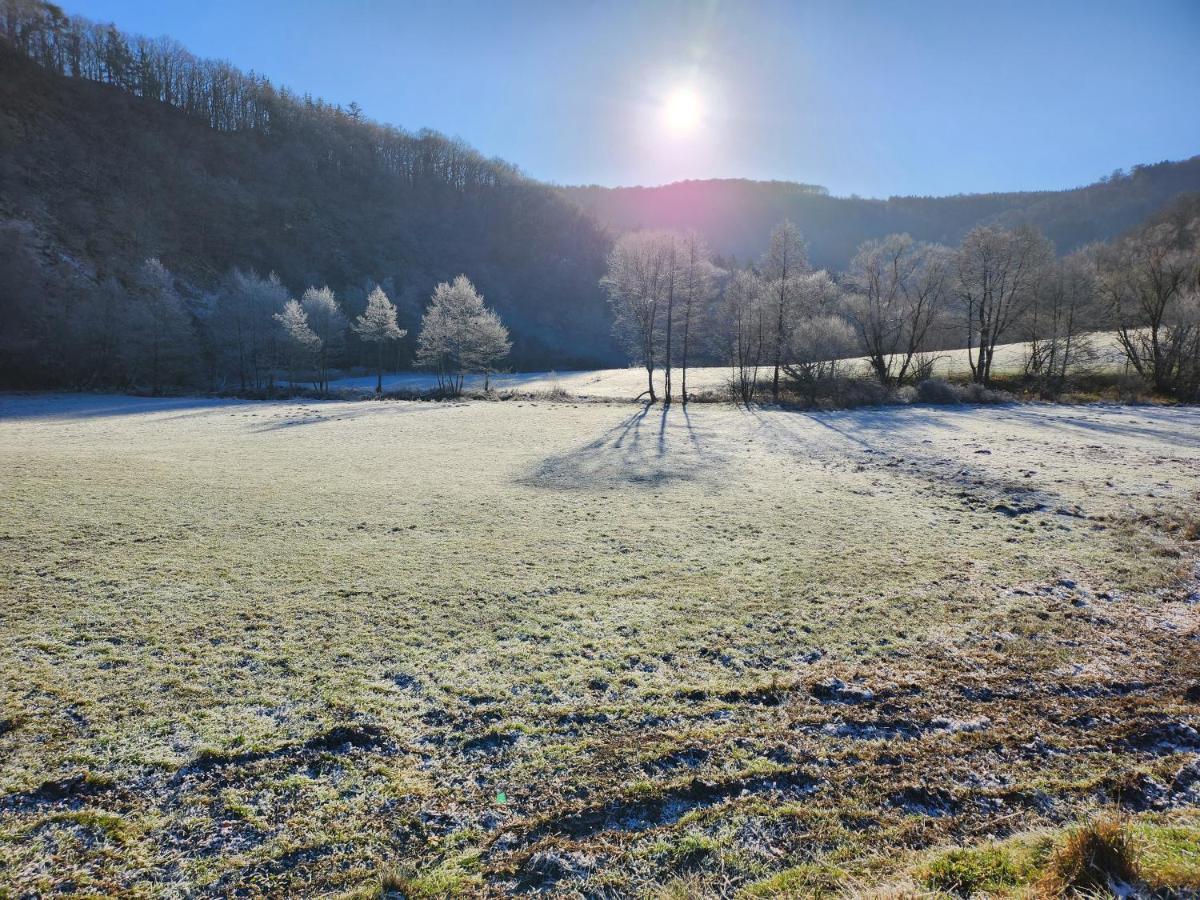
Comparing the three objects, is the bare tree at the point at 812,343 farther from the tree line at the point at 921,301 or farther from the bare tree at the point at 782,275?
the bare tree at the point at 782,275

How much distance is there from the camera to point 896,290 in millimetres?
44094

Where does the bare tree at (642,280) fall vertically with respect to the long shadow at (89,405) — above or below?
above

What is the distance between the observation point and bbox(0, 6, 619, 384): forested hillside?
64.1 metres

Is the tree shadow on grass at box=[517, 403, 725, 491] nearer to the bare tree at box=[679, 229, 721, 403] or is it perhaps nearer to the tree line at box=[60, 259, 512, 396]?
the bare tree at box=[679, 229, 721, 403]

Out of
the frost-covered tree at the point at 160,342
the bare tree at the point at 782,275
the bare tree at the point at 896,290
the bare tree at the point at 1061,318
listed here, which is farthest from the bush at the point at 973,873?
the frost-covered tree at the point at 160,342

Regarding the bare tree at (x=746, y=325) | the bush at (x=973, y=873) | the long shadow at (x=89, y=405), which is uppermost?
the bare tree at (x=746, y=325)

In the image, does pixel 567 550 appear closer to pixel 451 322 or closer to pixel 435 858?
pixel 435 858

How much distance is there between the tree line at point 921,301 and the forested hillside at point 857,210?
101 meters

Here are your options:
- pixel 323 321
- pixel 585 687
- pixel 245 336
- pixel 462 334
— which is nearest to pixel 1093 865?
pixel 585 687

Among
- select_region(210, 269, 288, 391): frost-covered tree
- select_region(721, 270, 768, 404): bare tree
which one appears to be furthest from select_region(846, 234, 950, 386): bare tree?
select_region(210, 269, 288, 391): frost-covered tree

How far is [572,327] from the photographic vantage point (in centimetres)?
10881

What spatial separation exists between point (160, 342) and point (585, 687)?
63.7 meters

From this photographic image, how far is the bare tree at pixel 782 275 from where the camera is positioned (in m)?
40.2

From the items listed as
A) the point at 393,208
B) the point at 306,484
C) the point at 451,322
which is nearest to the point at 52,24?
the point at 393,208
